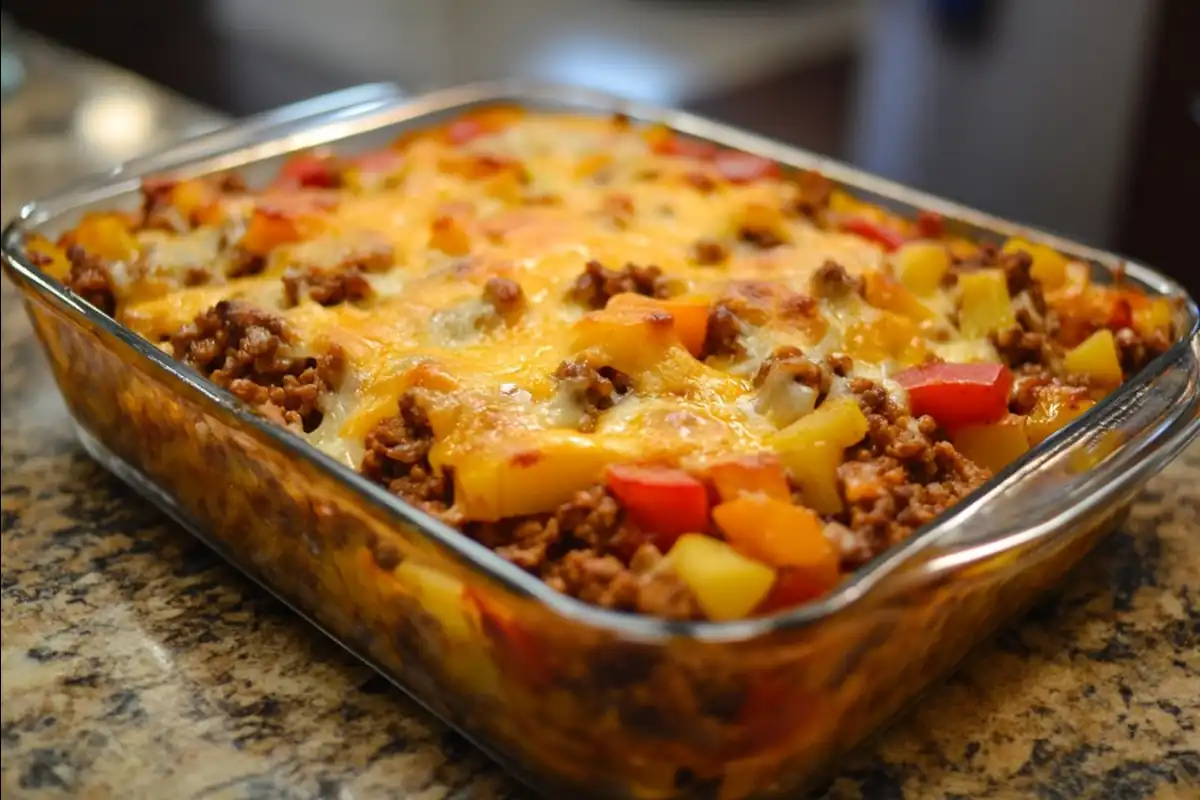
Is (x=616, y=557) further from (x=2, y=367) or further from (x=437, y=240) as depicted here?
(x=2, y=367)

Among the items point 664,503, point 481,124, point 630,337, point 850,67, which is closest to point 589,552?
point 664,503

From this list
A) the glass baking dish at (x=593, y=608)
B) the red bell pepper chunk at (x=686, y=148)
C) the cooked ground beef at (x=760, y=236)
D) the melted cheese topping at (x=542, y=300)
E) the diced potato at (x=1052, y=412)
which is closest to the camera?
the glass baking dish at (x=593, y=608)

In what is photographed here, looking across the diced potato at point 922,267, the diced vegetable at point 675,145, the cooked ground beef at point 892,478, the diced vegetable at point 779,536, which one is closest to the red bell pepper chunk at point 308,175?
the diced vegetable at point 675,145

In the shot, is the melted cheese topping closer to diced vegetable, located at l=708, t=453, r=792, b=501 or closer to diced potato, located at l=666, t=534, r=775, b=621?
diced vegetable, located at l=708, t=453, r=792, b=501

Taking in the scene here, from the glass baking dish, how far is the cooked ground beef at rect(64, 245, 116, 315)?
6 cm

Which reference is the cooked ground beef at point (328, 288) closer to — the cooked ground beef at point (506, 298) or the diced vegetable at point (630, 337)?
the cooked ground beef at point (506, 298)

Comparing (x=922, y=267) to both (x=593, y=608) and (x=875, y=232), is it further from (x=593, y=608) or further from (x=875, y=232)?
(x=593, y=608)

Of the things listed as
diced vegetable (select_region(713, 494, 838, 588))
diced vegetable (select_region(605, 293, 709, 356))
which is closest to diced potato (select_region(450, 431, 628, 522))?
diced vegetable (select_region(713, 494, 838, 588))

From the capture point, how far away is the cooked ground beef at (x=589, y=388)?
128 cm

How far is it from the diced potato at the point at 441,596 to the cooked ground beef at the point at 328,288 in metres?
0.49

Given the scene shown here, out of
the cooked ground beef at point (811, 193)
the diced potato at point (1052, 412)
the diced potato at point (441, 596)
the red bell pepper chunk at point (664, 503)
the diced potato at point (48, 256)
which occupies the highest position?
the cooked ground beef at point (811, 193)

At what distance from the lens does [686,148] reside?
2.09 meters

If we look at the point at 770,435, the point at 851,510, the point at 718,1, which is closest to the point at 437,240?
the point at 770,435

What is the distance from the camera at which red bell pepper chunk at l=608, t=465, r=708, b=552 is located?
3.77 ft
